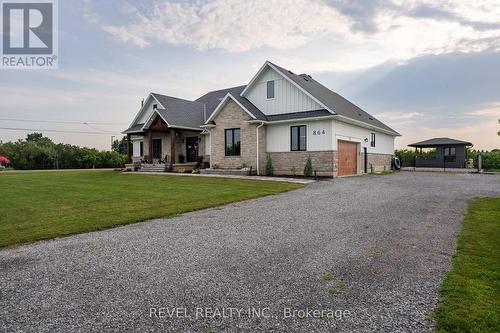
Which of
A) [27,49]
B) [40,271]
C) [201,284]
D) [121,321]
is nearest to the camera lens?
[121,321]

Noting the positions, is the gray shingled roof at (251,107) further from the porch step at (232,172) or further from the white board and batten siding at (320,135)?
the porch step at (232,172)

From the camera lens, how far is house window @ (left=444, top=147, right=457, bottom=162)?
3200cm

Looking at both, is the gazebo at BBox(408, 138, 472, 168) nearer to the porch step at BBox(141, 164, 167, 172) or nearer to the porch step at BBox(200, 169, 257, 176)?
the porch step at BBox(200, 169, 257, 176)

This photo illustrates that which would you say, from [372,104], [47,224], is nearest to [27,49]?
[47,224]

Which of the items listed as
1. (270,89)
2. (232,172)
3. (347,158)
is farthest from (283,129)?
(347,158)

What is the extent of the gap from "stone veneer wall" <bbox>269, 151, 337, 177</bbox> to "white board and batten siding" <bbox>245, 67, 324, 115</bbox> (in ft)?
9.63

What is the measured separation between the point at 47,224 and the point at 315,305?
678 centimetres

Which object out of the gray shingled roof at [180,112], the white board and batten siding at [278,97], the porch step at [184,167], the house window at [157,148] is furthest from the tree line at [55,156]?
the white board and batten siding at [278,97]

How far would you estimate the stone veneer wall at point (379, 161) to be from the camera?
24773 mm

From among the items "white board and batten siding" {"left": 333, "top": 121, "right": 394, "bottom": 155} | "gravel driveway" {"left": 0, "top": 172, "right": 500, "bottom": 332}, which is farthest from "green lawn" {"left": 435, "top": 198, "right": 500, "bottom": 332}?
"white board and batten siding" {"left": 333, "top": 121, "right": 394, "bottom": 155}

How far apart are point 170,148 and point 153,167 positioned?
2849mm

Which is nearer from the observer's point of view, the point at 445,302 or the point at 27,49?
the point at 445,302

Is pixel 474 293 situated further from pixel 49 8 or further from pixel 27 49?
pixel 27 49

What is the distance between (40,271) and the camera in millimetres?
4270
